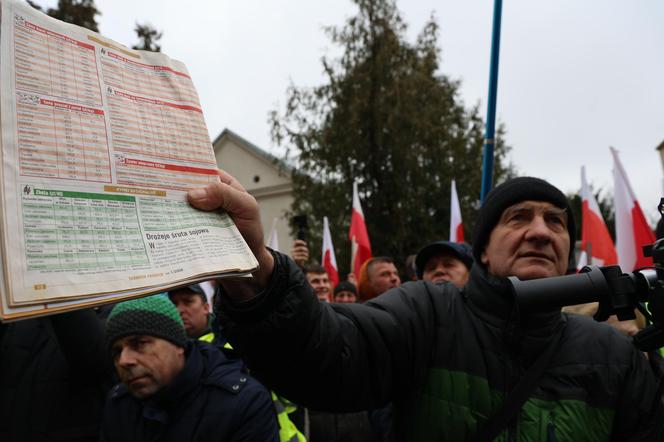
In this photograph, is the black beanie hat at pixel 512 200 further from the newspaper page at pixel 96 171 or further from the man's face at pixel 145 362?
the man's face at pixel 145 362

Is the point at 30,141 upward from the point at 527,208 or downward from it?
upward

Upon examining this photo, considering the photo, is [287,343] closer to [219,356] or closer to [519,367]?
[519,367]

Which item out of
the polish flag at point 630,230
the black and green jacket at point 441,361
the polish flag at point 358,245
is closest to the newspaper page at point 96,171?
the black and green jacket at point 441,361

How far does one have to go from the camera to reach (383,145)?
63.8 ft

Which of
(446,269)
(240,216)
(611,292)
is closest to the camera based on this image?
(611,292)

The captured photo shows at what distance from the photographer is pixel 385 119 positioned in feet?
63.2

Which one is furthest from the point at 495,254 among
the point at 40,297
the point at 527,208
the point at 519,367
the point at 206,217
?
the point at 40,297

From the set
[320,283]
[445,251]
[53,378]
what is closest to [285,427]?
[53,378]

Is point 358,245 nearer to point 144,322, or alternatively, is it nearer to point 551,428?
point 144,322

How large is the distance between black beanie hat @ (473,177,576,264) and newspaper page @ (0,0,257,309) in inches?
41.7

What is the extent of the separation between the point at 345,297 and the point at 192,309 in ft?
7.59

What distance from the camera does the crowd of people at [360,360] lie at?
137 cm

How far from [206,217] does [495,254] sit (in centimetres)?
107

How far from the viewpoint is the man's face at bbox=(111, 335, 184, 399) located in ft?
7.79
